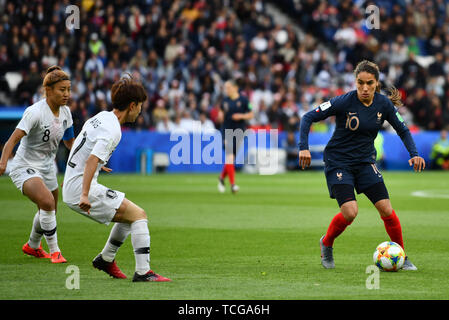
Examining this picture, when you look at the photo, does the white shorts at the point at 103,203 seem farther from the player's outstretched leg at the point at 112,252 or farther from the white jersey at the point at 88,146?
the player's outstretched leg at the point at 112,252

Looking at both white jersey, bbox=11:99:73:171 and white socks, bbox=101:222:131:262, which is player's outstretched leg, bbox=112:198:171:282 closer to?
white socks, bbox=101:222:131:262

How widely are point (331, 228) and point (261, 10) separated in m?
27.4

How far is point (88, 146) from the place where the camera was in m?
7.20

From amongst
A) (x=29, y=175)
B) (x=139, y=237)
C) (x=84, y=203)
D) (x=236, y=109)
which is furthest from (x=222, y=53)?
(x=84, y=203)

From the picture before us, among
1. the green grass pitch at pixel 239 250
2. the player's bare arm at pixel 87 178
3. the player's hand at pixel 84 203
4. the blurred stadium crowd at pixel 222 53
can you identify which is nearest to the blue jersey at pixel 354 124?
the green grass pitch at pixel 239 250

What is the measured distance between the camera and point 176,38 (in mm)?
30625

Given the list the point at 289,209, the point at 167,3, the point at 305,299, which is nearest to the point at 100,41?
the point at 167,3

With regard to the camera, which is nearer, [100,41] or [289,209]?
[289,209]

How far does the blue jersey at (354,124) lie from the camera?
8344 mm

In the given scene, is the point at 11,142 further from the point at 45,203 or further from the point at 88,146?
the point at 88,146

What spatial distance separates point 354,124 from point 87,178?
295cm

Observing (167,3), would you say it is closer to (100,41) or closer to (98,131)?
(100,41)

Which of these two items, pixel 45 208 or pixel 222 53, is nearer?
pixel 45 208

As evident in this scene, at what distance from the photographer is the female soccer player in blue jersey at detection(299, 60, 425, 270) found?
827 centimetres
